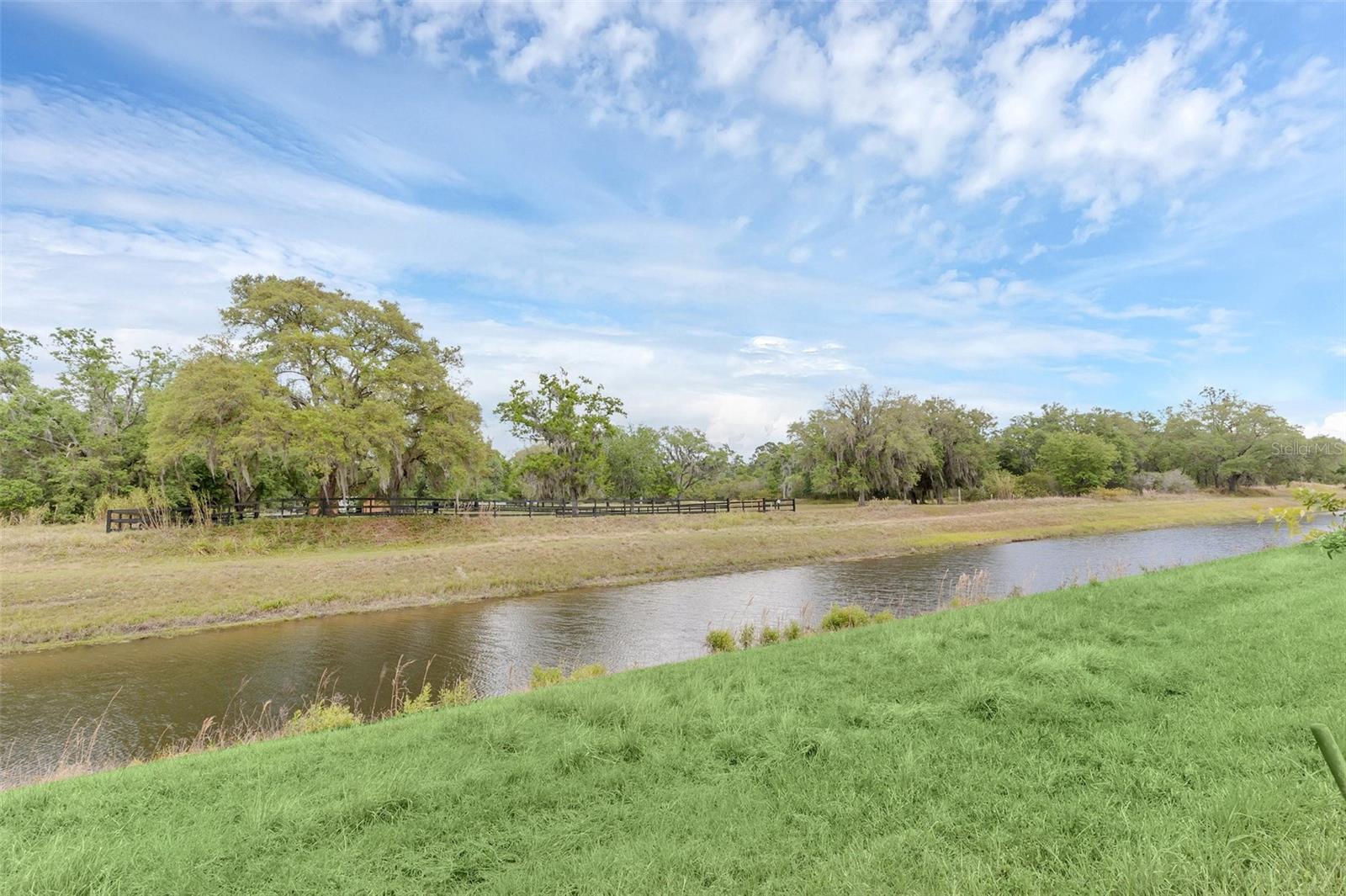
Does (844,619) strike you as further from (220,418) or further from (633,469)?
(633,469)

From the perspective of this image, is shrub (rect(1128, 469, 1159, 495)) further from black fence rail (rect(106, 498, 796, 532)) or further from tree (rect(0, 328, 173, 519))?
tree (rect(0, 328, 173, 519))

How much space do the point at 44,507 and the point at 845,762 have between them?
128ft

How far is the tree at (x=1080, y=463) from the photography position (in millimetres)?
60312

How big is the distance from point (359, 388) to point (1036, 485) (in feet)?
196

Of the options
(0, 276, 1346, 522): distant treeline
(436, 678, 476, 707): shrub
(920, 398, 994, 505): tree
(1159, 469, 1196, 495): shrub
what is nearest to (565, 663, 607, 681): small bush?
(436, 678, 476, 707): shrub

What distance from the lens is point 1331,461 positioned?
216 feet

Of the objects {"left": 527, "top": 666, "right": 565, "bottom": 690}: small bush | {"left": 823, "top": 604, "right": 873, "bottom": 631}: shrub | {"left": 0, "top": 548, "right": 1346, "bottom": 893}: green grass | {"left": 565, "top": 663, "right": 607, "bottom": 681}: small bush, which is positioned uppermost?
{"left": 0, "top": 548, "right": 1346, "bottom": 893}: green grass

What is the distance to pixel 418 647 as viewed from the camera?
1484 centimetres

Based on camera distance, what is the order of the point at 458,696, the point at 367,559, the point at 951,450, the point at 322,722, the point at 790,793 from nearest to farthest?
the point at 790,793 < the point at 322,722 < the point at 458,696 < the point at 367,559 < the point at 951,450

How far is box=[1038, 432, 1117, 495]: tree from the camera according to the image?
60.3 meters

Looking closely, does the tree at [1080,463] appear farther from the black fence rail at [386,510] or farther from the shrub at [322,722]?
the shrub at [322,722]

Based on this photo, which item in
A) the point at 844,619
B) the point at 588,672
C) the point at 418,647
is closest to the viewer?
the point at 588,672

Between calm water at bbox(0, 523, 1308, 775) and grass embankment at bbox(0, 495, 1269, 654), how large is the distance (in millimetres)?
1312

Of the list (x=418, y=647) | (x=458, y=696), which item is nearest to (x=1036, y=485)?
(x=418, y=647)
